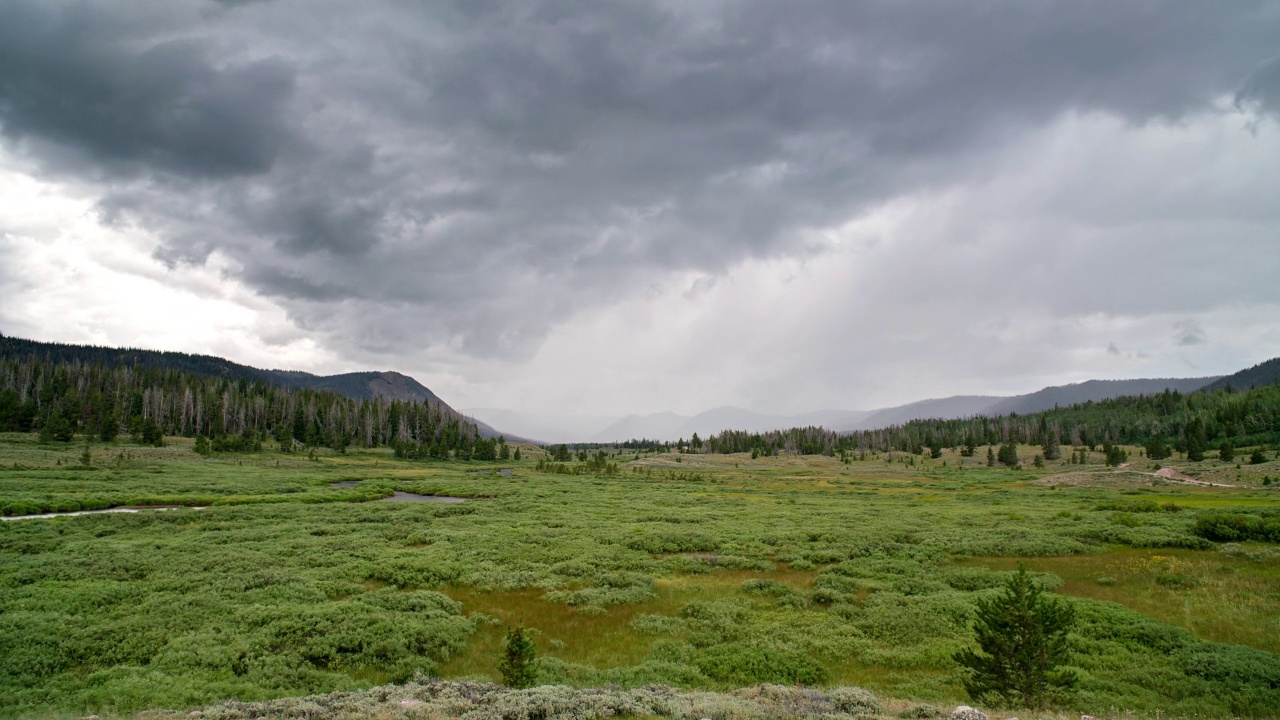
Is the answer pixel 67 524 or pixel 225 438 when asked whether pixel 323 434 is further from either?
pixel 67 524

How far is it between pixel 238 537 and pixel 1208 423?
228 metres

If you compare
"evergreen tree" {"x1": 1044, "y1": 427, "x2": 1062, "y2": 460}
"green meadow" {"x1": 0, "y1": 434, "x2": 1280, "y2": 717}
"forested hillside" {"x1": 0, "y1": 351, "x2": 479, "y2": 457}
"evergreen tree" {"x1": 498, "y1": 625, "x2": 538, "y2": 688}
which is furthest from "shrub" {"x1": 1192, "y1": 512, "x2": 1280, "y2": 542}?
"forested hillside" {"x1": 0, "y1": 351, "x2": 479, "y2": 457}

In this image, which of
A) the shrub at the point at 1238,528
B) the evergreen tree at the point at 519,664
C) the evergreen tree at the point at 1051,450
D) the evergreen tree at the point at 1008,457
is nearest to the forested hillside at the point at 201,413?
the evergreen tree at the point at 519,664

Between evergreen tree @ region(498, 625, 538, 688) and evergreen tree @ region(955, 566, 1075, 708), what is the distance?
10.7 m

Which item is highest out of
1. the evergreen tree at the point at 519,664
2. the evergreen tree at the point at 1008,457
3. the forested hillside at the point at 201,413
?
the forested hillside at the point at 201,413

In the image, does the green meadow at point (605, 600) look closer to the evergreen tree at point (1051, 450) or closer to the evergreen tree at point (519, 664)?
the evergreen tree at point (519, 664)

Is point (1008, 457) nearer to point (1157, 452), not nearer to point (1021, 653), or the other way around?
point (1157, 452)

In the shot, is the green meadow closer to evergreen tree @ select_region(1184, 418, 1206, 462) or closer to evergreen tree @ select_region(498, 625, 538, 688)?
evergreen tree @ select_region(498, 625, 538, 688)

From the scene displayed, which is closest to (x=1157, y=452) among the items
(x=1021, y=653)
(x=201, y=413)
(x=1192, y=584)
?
(x=1192, y=584)

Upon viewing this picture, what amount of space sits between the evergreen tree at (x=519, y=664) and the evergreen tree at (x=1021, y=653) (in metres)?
10.7

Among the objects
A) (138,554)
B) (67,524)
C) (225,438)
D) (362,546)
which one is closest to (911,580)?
(362,546)

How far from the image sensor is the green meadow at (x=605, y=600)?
1498 centimetres

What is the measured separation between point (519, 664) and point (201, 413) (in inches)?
6953

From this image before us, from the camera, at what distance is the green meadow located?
14977mm
